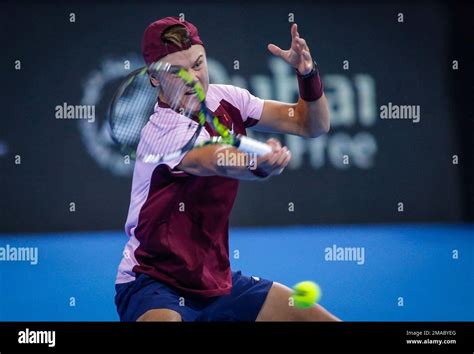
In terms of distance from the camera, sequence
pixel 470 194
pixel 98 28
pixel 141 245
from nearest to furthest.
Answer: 1. pixel 141 245
2. pixel 98 28
3. pixel 470 194

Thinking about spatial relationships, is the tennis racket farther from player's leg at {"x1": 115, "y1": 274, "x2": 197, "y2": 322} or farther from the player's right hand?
player's leg at {"x1": 115, "y1": 274, "x2": 197, "y2": 322}

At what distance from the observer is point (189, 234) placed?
4.55 m

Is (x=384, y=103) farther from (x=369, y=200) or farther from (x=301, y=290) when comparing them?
(x=301, y=290)

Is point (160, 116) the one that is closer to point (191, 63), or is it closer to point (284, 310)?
point (191, 63)

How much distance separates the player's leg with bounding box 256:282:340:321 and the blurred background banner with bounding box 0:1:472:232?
1.19 metres

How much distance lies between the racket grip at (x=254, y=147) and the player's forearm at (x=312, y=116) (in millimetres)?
622

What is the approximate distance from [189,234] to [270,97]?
65.9 inches

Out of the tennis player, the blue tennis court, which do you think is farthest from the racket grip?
the blue tennis court

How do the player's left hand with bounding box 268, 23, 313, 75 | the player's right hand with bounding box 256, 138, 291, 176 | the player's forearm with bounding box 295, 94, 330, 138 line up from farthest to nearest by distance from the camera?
the player's forearm with bounding box 295, 94, 330, 138, the player's left hand with bounding box 268, 23, 313, 75, the player's right hand with bounding box 256, 138, 291, 176

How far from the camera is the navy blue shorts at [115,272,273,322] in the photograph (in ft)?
14.6

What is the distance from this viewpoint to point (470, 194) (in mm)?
5777

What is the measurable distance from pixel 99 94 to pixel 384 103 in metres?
1.54

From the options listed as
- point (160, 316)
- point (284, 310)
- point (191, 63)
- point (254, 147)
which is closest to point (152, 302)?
point (160, 316)
